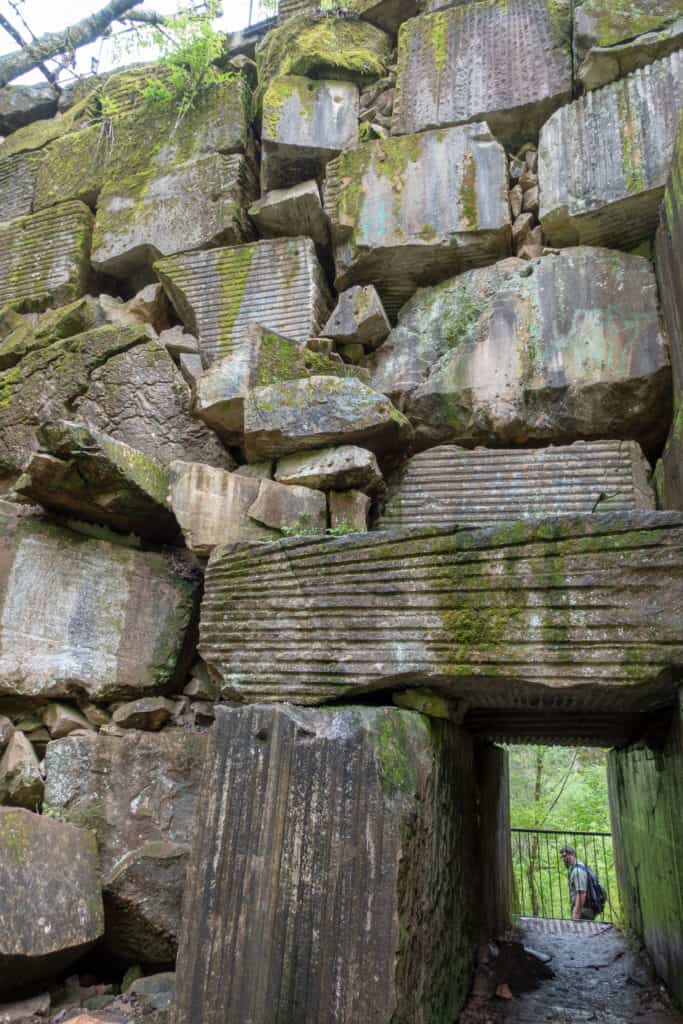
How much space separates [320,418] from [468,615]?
4.62 ft

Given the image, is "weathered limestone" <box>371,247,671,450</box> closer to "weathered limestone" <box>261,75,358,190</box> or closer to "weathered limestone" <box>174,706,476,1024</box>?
"weathered limestone" <box>261,75,358,190</box>

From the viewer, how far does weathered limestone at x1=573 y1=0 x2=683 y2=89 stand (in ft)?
13.3

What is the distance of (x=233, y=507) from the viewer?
3.50 metres

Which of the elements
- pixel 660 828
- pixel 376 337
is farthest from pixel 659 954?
pixel 376 337

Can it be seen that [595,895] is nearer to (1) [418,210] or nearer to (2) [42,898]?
(2) [42,898]

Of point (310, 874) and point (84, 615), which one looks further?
point (84, 615)

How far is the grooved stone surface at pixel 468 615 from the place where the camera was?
7.75 feet

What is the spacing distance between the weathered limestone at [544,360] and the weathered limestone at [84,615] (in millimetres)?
1534

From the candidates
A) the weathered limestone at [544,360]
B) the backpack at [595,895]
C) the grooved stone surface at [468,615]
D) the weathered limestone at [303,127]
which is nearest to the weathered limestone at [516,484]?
the weathered limestone at [544,360]

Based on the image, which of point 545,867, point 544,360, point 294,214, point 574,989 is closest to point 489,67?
point 294,214

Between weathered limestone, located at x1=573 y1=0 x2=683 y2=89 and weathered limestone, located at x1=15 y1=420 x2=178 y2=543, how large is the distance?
10.7 ft

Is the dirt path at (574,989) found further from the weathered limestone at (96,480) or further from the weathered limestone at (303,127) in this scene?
the weathered limestone at (303,127)

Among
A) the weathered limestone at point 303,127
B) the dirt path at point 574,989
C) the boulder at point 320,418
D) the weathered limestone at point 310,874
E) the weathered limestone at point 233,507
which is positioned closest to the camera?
the weathered limestone at point 310,874

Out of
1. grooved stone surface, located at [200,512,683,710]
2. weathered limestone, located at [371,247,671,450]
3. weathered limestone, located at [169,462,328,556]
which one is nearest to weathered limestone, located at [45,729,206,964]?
grooved stone surface, located at [200,512,683,710]
